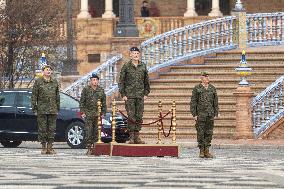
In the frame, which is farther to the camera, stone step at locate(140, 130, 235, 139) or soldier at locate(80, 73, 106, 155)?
stone step at locate(140, 130, 235, 139)

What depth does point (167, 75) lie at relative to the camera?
4197 cm

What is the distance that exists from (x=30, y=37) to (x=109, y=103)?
424cm

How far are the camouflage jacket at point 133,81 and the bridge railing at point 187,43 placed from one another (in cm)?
1425

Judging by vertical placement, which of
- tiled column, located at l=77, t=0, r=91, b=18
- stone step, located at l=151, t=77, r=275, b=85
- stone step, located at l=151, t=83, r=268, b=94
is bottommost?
stone step, located at l=151, t=83, r=268, b=94

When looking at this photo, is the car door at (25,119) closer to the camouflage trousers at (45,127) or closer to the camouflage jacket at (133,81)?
the camouflage trousers at (45,127)

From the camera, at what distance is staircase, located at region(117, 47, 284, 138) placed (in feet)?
126

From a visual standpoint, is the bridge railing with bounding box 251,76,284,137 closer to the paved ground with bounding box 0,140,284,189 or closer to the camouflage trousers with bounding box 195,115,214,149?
the paved ground with bounding box 0,140,284,189

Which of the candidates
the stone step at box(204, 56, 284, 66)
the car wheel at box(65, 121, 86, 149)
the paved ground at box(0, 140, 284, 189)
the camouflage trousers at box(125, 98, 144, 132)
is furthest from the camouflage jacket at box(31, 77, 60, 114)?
the stone step at box(204, 56, 284, 66)

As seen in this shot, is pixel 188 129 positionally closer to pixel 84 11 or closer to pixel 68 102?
pixel 68 102

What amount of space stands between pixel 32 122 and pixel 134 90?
672 cm

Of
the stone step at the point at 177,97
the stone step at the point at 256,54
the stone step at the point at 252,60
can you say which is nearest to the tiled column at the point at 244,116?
the stone step at the point at 177,97

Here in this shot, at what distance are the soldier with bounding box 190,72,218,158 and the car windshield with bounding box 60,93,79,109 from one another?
6.38m

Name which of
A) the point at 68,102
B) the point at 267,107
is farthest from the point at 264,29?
the point at 68,102

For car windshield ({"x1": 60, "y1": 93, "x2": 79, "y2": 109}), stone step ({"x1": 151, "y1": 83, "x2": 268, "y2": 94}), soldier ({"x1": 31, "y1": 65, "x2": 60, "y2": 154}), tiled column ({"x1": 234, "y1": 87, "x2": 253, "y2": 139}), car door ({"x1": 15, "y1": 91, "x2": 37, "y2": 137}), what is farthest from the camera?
stone step ({"x1": 151, "y1": 83, "x2": 268, "y2": 94})
